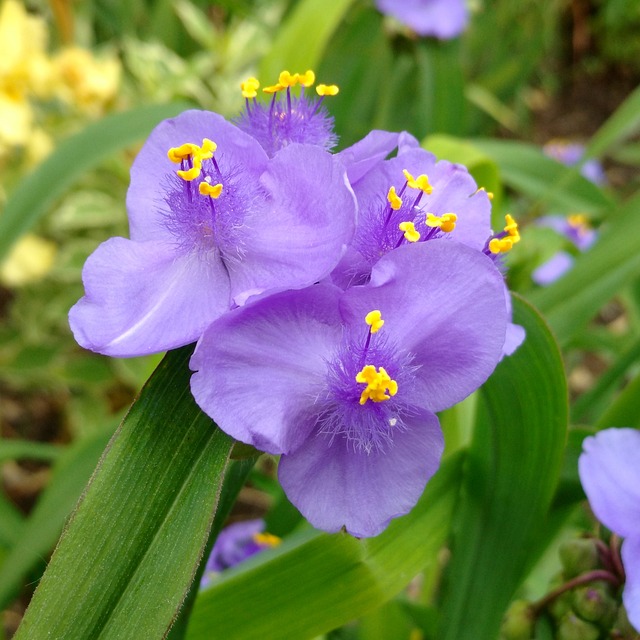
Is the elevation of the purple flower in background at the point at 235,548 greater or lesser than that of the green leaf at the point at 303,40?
lesser

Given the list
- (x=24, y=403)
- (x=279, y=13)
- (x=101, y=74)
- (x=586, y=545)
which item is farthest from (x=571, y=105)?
(x=586, y=545)

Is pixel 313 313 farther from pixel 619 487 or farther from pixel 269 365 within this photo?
pixel 619 487

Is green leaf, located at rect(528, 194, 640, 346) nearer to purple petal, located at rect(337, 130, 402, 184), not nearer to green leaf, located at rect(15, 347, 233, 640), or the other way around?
purple petal, located at rect(337, 130, 402, 184)

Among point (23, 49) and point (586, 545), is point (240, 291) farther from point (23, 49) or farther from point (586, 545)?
point (23, 49)

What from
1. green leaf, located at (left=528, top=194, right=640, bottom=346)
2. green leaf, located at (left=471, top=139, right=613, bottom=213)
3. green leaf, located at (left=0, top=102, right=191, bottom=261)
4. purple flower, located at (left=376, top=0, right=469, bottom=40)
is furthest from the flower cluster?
purple flower, located at (left=376, top=0, right=469, bottom=40)

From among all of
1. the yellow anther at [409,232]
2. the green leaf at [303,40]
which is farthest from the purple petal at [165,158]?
the green leaf at [303,40]

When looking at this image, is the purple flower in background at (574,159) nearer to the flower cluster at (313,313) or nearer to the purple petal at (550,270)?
the purple petal at (550,270)
